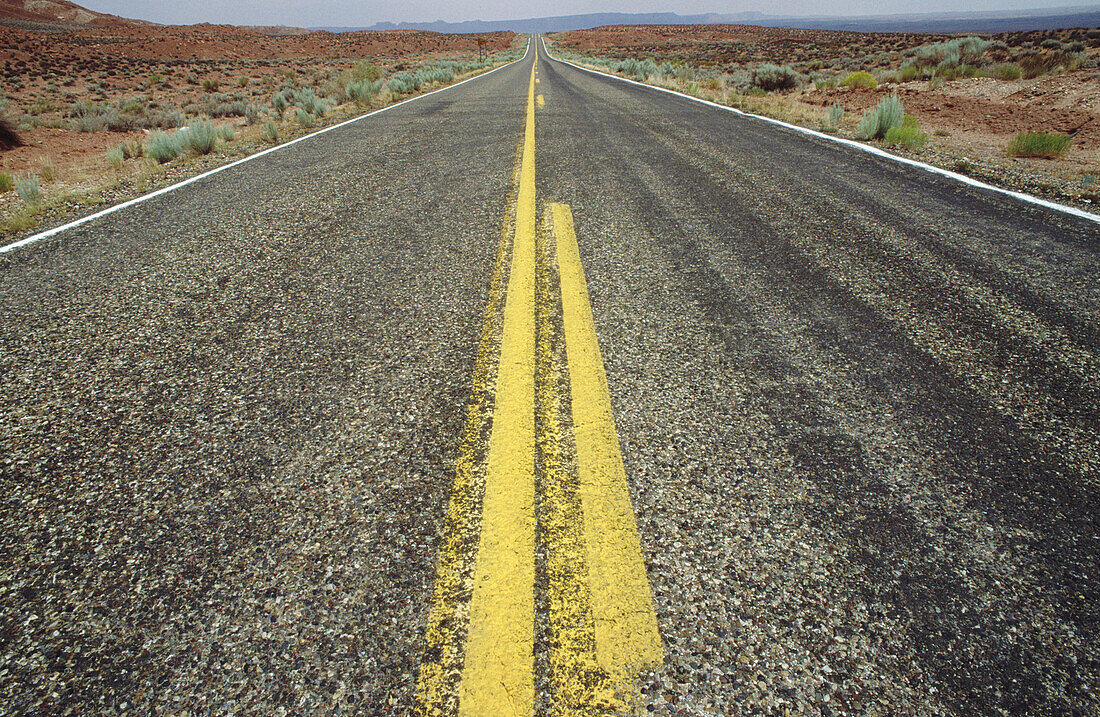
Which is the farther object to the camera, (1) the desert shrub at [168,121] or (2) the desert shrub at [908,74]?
(2) the desert shrub at [908,74]

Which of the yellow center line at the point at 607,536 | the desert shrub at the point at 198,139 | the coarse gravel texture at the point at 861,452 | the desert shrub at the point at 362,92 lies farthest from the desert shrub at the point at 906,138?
the desert shrub at the point at 362,92

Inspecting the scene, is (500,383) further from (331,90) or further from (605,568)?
(331,90)

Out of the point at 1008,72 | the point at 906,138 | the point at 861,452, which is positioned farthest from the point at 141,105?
the point at 1008,72

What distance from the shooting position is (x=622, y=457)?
183cm

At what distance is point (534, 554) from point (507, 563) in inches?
3.2

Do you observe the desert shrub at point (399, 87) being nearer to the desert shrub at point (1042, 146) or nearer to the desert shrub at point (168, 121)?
the desert shrub at point (168, 121)

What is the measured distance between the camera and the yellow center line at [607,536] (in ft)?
4.16

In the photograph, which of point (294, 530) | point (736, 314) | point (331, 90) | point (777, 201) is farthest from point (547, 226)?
point (331, 90)

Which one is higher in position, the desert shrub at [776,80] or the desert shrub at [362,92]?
the desert shrub at [776,80]

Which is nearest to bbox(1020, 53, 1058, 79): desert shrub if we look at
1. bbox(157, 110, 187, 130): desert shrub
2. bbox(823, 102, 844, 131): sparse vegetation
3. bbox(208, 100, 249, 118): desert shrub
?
bbox(823, 102, 844, 131): sparse vegetation

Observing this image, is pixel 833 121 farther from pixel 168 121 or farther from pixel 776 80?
pixel 168 121

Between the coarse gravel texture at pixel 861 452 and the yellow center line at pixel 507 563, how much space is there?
33cm

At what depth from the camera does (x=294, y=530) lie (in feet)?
5.24

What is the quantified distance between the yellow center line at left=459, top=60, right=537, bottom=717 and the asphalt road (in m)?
0.04
